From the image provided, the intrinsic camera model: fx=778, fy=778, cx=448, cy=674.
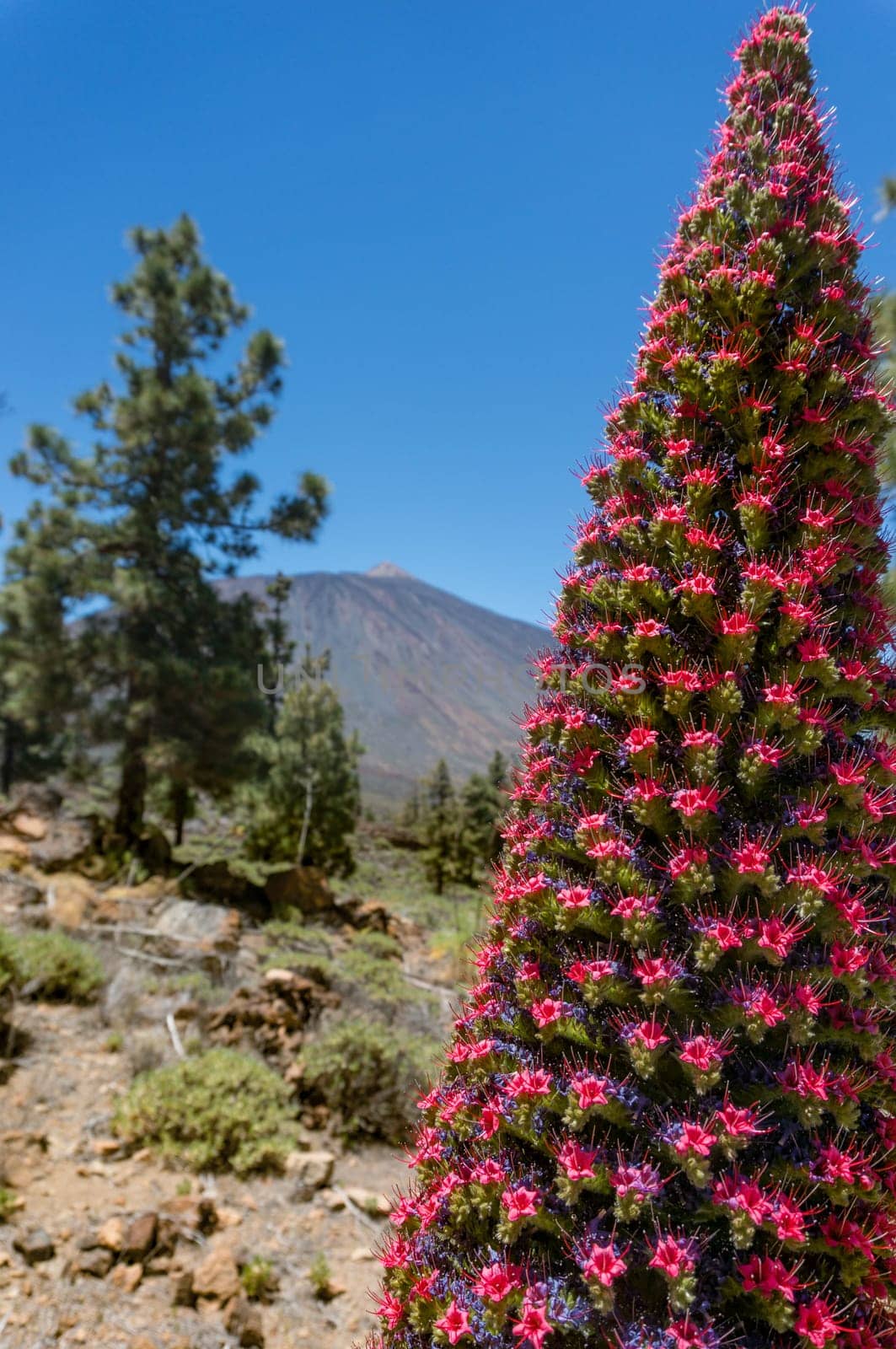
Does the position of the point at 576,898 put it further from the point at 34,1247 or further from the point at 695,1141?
the point at 34,1247

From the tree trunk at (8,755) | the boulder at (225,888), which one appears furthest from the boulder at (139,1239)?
the tree trunk at (8,755)

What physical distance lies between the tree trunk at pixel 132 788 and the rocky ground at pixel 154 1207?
25.0 ft

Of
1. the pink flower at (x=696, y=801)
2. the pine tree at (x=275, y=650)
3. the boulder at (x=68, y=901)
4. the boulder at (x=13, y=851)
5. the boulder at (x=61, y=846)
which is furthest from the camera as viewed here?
the pine tree at (x=275, y=650)

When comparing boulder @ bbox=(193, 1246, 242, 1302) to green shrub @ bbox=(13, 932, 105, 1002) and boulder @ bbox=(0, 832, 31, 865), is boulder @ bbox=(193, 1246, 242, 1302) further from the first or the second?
boulder @ bbox=(0, 832, 31, 865)

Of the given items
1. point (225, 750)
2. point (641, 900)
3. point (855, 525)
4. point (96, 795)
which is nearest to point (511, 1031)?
point (641, 900)

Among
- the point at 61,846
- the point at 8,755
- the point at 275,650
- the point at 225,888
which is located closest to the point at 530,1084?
the point at 61,846

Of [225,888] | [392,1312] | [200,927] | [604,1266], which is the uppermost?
[604,1266]

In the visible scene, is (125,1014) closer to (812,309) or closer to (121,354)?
(812,309)

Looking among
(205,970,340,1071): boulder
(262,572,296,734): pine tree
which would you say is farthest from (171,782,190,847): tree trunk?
(205,970,340,1071): boulder

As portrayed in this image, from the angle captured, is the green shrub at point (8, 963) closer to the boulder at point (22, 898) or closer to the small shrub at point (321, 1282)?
the boulder at point (22, 898)

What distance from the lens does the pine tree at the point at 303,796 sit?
17.8 meters

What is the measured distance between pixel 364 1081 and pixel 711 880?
210 inches

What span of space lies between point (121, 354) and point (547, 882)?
697 inches

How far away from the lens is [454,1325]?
161 centimetres
